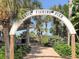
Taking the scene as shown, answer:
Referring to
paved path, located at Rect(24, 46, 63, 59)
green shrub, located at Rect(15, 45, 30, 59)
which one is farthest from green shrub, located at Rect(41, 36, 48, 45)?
green shrub, located at Rect(15, 45, 30, 59)

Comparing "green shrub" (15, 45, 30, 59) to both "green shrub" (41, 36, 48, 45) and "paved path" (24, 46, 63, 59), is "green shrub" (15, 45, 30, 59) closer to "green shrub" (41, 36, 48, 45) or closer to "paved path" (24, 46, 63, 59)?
"paved path" (24, 46, 63, 59)

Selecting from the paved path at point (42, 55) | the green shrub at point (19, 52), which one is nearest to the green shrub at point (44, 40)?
the paved path at point (42, 55)

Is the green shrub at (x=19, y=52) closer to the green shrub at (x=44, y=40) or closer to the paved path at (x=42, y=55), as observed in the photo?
the paved path at (x=42, y=55)

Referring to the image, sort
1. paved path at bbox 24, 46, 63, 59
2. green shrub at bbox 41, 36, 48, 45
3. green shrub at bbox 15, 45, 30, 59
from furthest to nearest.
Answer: green shrub at bbox 41, 36, 48, 45
paved path at bbox 24, 46, 63, 59
green shrub at bbox 15, 45, 30, 59

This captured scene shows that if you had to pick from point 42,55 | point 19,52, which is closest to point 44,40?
point 42,55

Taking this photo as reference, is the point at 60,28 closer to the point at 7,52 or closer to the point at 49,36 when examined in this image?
the point at 49,36

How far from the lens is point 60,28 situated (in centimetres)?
5606

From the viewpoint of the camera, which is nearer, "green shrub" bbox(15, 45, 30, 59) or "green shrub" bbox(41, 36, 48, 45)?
"green shrub" bbox(15, 45, 30, 59)

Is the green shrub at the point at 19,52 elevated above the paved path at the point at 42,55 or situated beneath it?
elevated above

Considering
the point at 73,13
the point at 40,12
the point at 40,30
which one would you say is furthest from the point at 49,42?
the point at 40,12

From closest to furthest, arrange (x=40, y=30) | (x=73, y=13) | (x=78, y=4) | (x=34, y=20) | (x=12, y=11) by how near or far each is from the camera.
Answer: (x=12, y=11)
(x=78, y=4)
(x=73, y=13)
(x=34, y=20)
(x=40, y=30)

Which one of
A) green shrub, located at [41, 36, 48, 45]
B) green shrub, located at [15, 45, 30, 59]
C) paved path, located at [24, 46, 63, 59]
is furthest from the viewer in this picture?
green shrub, located at [41, 36, 48, 45]

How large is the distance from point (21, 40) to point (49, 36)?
5478 millimetres

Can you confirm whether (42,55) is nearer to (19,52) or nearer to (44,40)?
(19,52)
